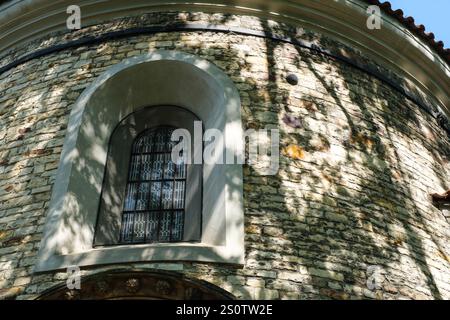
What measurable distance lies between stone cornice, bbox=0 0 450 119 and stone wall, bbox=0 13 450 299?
0.17 m

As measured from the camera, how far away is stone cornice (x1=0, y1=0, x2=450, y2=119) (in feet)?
24.5

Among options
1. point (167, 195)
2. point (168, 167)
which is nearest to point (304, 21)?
point (168, 167)

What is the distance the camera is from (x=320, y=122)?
21.0 ft

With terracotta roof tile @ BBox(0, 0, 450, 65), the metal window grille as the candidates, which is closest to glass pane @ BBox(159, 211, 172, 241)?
the metal window grille

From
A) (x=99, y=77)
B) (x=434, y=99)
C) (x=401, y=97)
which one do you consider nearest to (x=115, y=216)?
(x=99, y=77)

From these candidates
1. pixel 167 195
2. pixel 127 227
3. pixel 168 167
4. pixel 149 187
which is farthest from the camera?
pixel 168 167

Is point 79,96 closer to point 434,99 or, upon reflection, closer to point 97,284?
point 97,284

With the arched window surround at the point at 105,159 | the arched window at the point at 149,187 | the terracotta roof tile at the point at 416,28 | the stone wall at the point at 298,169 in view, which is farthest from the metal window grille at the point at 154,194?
the terracotta roof tile at the point at 416,28

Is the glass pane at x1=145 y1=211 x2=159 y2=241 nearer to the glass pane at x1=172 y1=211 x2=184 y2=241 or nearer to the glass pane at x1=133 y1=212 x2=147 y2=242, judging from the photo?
the glass pane at x1=133 y1=212 x2=147 y2=242

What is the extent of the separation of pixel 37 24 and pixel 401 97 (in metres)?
5.18

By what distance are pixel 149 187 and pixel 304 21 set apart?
126 inches

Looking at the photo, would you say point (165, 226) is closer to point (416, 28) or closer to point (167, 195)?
point (167, 195)

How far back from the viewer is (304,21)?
7.53 m

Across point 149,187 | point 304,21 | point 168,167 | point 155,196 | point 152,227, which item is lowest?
point 152,227
